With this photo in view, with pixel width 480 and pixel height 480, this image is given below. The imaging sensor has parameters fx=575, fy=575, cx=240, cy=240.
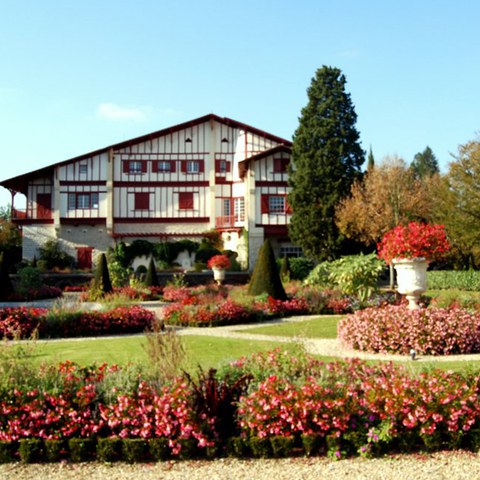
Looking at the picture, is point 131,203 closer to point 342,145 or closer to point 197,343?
point 342,145

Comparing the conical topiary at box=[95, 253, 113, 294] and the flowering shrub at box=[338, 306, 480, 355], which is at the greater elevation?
the conical topiary at box=[95, 253, 113, 294]

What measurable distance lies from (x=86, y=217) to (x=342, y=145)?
692 inches

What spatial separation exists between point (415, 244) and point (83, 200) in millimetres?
29620

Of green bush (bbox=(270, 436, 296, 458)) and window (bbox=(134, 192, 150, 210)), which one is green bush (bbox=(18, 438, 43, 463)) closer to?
green bush (bbox=(270, 436, 296, 458))

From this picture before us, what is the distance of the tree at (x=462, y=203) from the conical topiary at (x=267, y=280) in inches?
485

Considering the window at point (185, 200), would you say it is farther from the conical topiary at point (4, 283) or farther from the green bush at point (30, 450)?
the green bush at point (30, 450)

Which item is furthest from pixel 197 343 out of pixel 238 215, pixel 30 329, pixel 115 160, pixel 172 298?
pixel 115 160

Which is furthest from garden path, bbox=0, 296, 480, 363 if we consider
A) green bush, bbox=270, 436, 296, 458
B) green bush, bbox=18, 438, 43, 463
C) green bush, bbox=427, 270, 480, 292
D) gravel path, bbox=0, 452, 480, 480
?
green bush, bbox=427, 270, 480, 292

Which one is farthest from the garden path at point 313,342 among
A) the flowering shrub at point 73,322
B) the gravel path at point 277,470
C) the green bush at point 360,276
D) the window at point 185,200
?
the window at point 185,200

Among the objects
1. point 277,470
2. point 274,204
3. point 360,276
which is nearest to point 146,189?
point 274,204

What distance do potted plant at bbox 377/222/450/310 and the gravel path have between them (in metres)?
7.66

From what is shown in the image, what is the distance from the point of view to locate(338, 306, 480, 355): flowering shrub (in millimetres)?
10742

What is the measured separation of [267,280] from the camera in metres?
19.4

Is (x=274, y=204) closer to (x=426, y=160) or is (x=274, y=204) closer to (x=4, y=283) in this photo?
(x=4, y=283)
